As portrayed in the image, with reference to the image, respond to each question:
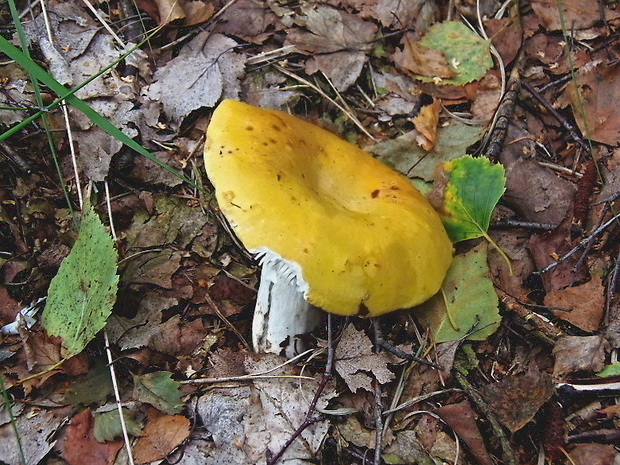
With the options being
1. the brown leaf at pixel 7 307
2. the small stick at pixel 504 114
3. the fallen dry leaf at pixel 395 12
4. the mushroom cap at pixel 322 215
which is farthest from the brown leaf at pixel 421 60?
the brown leaf at pixel 7 307

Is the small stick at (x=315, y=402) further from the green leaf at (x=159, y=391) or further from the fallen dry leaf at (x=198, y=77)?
the fallen dry leaf at (x=198, y=77)

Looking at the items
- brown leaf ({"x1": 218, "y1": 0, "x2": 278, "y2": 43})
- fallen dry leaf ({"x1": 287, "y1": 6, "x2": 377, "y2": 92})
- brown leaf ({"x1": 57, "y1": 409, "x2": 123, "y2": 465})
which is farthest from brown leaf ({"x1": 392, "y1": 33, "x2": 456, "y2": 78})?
brown leaf ({"x1": 57, "y1": 409, "x2": 123, "y2": 465})

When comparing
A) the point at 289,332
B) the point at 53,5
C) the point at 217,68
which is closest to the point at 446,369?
the point at 289,332

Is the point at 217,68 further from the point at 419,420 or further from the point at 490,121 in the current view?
the point at 419,420

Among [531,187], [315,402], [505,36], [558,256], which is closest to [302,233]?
[315,402]

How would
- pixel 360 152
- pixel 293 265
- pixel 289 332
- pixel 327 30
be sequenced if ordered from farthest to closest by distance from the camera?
pixel 327 30 → pixel 360 152 → pixel 289 332 → pixel 293 265

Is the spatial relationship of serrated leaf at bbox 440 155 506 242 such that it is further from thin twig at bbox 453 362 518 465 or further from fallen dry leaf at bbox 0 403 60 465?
fallen dry leaf at bbox 0 403 60 465
